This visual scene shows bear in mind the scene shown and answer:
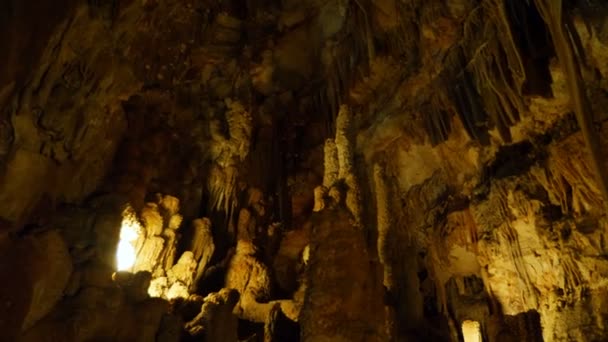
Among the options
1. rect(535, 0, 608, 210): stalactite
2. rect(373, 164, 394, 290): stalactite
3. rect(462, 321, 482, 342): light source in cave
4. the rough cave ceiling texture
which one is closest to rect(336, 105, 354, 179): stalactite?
the rough cave ceiling texture

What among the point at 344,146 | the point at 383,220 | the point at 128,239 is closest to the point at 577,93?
the point at 344,146

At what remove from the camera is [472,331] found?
970 cm

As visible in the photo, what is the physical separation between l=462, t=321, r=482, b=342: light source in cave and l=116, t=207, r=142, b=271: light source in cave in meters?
7.30

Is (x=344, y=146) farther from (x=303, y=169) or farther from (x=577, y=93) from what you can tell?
(x=303, y=169)

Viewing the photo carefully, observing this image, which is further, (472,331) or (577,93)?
(472,331)

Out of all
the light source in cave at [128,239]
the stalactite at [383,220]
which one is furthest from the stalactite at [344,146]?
the light source in cave at [128,239]

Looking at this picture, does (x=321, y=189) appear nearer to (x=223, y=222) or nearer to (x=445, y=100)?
(x=445, y=100)

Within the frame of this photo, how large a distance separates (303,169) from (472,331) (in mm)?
7242

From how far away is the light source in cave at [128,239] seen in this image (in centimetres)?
937

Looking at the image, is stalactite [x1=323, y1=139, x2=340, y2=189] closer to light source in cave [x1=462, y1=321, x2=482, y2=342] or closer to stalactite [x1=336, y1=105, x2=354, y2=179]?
stalactite [x1=336, y1=105, x2=354, y2=179]

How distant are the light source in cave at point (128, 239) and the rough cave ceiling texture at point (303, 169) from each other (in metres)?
0.11

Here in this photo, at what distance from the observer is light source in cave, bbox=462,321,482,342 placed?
31.7ft

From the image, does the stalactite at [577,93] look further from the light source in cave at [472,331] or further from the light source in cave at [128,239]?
the light source in cave at [128,239]

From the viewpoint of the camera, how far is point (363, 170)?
40.7 feet
